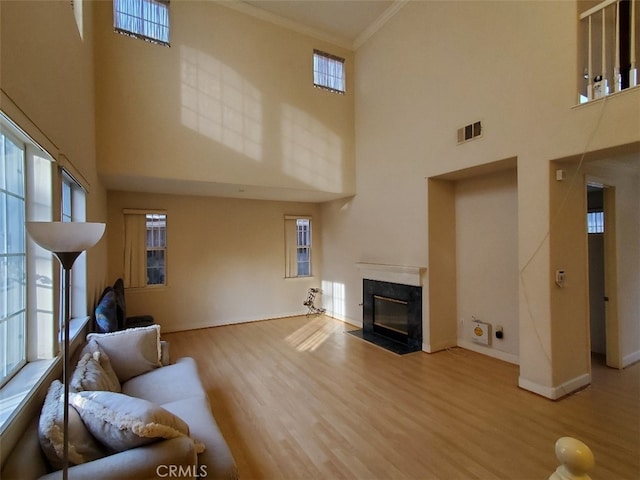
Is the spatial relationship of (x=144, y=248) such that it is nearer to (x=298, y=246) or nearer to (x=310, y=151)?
(x=298, y=246)

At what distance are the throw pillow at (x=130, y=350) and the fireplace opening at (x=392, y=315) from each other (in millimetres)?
3146

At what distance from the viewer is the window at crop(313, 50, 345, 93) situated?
565cm

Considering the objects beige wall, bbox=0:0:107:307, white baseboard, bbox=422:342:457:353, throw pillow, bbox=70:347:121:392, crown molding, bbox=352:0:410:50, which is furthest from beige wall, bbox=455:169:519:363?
beige wall, bbox=0:0:107:307

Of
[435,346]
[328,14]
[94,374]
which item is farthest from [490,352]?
[328,14]

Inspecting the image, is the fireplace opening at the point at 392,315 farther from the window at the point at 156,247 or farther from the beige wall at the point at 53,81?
the beige wall at the point at 53,81

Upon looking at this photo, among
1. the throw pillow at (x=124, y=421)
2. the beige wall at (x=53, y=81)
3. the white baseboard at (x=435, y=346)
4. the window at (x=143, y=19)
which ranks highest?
the window at (x=143, y=19)

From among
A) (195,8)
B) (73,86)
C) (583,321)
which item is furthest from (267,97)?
(583,321)

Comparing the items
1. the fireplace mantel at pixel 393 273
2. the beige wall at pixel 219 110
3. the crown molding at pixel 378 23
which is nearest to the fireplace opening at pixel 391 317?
the fireplace mantel at pixel 393 273

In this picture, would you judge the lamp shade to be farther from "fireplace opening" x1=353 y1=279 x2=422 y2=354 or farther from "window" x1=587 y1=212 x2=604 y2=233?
"window" x1=587 y1=212 x2=604 y2=233

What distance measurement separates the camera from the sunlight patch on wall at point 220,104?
14.6ft

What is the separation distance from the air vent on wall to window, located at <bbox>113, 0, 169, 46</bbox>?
4.21m

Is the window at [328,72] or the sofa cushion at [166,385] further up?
the window at [328,72]

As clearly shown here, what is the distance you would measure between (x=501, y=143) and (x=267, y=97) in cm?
354

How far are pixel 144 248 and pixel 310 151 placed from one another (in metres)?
3.34
